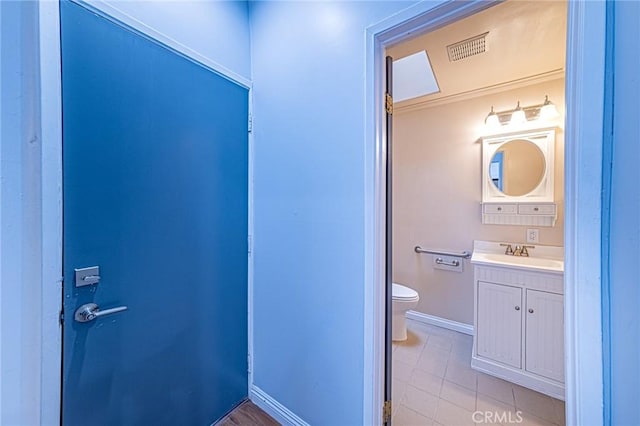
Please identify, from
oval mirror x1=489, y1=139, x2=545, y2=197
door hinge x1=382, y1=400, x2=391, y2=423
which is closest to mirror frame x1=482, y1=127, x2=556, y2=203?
oval mirror x1=489, y1=139, x2=545, y2=197

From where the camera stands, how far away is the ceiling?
→ 1463mm

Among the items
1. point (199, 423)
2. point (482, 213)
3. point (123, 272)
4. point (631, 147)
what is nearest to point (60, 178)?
point (123, 272)

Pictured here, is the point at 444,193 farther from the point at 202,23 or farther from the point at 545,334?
the point at 202,23

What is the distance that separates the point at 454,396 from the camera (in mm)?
1745

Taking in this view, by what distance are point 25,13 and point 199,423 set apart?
177 cm

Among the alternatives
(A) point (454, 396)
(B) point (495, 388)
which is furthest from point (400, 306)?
(B) point (495, 388)

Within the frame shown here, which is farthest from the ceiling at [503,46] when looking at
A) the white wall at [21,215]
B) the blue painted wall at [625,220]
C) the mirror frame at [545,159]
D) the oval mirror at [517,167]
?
the white wall at [21,215]

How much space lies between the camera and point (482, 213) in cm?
243

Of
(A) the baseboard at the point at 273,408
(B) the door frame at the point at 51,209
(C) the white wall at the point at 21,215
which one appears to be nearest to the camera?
(C) the white wall at the point at 21,215

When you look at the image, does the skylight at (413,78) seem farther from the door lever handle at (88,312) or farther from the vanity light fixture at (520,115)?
the door lever handle at (88,312)

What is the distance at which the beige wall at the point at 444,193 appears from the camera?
238 cm

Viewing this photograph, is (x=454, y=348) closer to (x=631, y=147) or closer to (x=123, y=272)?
(x=631, y=147)

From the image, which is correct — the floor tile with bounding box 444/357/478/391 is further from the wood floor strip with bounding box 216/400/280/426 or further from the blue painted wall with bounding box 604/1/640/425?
the blue painted wall with bounding box 604/1/640/425

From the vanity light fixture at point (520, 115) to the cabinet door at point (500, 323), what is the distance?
4.65 feet
